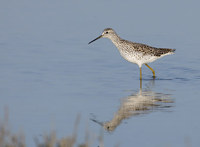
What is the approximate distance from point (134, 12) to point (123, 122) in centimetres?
848

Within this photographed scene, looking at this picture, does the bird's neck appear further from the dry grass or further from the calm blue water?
the dry grass

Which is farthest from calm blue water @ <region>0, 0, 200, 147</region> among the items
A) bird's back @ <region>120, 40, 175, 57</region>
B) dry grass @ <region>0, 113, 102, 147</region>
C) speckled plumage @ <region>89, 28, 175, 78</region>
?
dry grass @ <region>0, 113, 102, 147</region>

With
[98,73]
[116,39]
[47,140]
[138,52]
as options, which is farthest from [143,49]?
[47,140]

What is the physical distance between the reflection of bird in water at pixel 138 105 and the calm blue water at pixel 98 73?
0.06 ft

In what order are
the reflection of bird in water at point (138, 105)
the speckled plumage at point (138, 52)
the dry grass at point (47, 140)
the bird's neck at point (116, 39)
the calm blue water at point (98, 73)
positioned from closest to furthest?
the dry grass at point (47, 140) → the calm blue water at point (98, 73) → the reflection of bird in water at point (138, 105) → the speckled plumage at point (138, 52) → the bird's neck at point (116, 39)

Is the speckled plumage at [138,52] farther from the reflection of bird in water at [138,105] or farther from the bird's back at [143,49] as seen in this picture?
the reflection of bird in water at [138,105]

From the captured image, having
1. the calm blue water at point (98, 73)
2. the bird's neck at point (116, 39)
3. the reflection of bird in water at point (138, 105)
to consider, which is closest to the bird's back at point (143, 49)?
the bird's neck at point (116, 39)

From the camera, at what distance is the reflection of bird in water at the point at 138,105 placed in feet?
27.2

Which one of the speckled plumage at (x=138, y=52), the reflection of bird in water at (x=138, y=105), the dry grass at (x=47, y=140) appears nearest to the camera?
the dry grass at (x=47, y=140)

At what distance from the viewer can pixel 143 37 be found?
14.6 m

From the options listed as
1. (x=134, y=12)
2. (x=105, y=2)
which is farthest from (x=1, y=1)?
(x=134, y=12)

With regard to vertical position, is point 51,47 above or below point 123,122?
above

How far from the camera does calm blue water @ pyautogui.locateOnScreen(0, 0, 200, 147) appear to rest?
8.03 meters

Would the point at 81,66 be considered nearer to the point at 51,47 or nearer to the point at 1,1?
the point at 51,47
